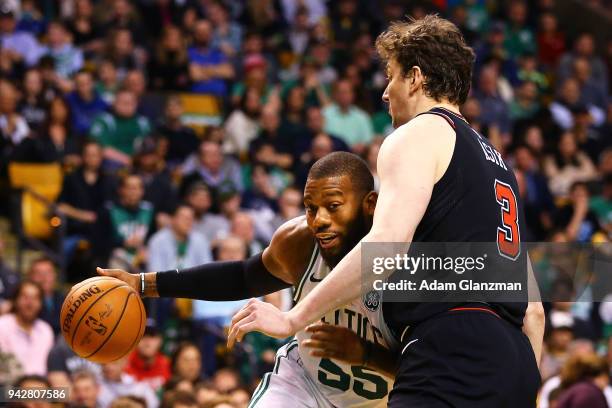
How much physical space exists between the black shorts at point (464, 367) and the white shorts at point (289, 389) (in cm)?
88

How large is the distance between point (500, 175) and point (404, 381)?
2.63 feet

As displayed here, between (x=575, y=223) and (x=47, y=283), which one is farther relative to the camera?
(x=575, y=223)

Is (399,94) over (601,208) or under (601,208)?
over

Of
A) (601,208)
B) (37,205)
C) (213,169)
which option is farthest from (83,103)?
(601,208)

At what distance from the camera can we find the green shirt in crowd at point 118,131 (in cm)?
1039

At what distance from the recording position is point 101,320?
4148 millimetres

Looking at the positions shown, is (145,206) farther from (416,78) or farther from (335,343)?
(416,78)

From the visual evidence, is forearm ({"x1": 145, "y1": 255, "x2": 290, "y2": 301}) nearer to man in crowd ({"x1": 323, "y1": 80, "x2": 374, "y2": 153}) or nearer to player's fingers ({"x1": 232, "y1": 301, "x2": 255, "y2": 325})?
player's fingers ({"x1": 232, "y1": 301, "x2": 255, "y2": 325})

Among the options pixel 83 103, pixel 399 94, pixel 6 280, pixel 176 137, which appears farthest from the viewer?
pixel 176 137

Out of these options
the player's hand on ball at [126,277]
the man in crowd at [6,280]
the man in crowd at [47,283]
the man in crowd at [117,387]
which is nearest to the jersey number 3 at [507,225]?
the player's hand on ball at [126,277]

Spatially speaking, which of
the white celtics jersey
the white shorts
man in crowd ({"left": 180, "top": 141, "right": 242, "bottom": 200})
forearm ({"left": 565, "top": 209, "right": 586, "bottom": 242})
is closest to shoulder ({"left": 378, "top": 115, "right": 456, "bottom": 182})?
the white celtics jersey

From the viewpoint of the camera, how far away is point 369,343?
12.8 ft

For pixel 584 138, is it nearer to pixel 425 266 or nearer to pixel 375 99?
pixel 375 99

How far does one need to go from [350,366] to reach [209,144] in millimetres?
6472
